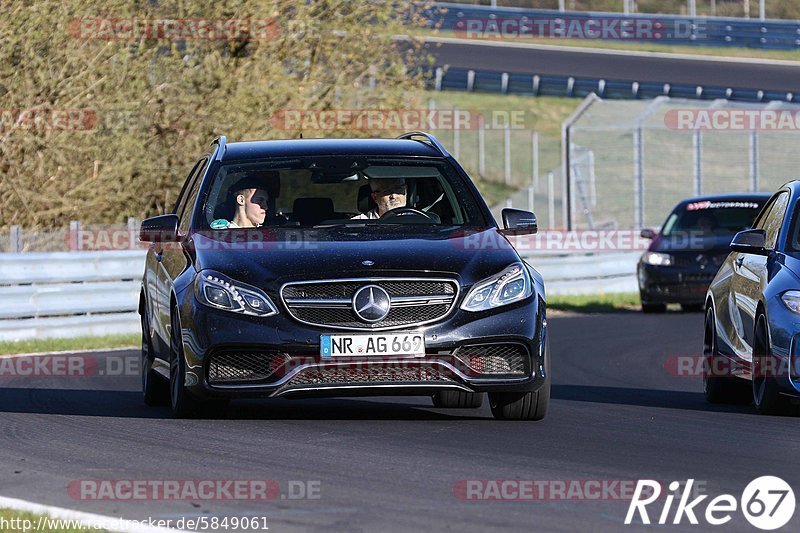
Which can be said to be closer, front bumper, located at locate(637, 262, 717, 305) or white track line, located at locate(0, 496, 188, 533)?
white track line, located at locate(0, 496, 188, 533)

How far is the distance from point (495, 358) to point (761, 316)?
2064mm

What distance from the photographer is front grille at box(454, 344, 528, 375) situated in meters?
9.75

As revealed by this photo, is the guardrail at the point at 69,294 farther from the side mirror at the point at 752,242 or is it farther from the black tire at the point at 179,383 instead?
the side mirror at the point at 752,242

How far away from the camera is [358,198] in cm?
1145

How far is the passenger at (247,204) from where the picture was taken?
10.9 meters

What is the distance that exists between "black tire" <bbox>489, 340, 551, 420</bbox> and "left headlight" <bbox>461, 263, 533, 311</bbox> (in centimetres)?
62

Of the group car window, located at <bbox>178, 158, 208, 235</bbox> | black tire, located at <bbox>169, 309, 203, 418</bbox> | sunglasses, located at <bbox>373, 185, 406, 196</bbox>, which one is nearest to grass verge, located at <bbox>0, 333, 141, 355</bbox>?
car window, located at <bbox>178, 158, 208, 235</bbox>

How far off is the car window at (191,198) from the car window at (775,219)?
3.76m

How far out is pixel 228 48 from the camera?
96.7 feet

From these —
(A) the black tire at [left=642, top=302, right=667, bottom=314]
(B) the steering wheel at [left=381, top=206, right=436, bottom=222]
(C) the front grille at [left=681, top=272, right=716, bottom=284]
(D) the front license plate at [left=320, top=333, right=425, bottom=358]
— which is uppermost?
(B) the steering wheel at [left=381, top=206, right=436, bottom=222]

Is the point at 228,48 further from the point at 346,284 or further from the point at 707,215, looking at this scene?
the point at 346,284

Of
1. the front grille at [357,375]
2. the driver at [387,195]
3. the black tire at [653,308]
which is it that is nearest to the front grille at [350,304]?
the front grille at [357,375]

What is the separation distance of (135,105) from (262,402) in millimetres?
15211

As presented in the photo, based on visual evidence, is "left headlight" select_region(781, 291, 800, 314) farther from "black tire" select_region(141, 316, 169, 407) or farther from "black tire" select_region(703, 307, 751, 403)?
"black tire" select_region(141, 316, 169, 407)
